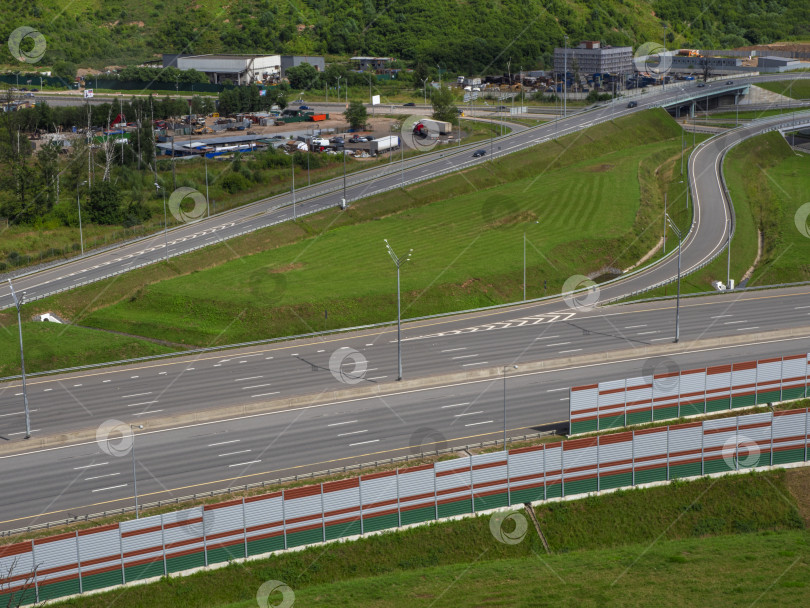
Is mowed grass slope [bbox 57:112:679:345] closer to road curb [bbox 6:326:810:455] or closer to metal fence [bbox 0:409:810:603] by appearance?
road curb [bbox 6:326:810:455]

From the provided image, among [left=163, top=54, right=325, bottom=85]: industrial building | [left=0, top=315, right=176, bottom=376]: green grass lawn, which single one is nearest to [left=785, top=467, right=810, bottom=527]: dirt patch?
[left=0, top=315, right=176, bottom=376]: green grass lawn

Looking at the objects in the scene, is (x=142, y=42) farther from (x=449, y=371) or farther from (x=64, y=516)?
(x=64, y=516)

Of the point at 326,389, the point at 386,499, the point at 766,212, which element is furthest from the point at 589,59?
the point at 386,499

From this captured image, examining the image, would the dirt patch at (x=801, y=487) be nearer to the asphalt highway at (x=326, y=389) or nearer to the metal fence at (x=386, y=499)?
the metal fence at (x=386, y=499)

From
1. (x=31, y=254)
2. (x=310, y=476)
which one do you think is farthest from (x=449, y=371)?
(x=31, y=254)

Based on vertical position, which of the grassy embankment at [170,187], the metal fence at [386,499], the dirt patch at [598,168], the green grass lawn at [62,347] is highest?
the dirt patch at [598,168]

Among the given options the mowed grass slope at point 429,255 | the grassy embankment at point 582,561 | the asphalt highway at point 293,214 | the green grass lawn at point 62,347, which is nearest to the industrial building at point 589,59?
the asphalt highway at point 293,214
